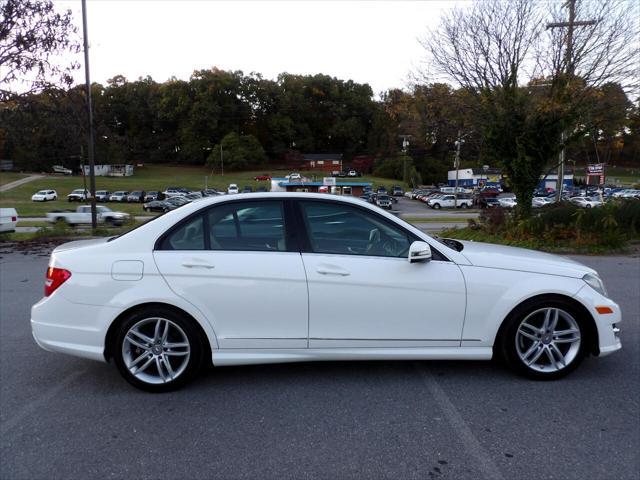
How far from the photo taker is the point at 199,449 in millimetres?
2932

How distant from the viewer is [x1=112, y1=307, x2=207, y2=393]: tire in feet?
11.9

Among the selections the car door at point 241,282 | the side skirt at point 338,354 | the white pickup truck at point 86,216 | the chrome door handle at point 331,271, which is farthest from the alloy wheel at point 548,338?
the white pickup truck at point 86,216

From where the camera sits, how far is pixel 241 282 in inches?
143

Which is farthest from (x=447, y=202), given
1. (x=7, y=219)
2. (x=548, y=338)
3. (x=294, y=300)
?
(x=294, y=300)

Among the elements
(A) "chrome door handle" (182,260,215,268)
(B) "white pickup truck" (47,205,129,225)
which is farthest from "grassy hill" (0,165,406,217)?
(A) "chrome door handle" (182,260,215,268)

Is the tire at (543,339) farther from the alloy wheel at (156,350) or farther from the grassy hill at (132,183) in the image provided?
the grassy hill at (132,183)

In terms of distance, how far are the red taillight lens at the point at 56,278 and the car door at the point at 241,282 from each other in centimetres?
71

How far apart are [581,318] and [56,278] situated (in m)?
4.12

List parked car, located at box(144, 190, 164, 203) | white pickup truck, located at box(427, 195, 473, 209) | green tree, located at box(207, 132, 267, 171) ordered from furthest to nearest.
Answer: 1. green tree, located at box(207, 132, 267, 171)
2. parked car, located at box(144, 190, 164, 203)
3. white pickup truck, located at box(427, 195, 473, 209)

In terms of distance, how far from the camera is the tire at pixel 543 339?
3760mm

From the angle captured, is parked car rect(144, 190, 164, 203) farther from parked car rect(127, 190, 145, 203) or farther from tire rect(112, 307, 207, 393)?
tire rect(112, 307, 207, 393)

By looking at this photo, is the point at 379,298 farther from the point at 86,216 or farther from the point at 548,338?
the point at 86,216

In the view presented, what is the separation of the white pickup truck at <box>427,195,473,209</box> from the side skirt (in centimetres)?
5132

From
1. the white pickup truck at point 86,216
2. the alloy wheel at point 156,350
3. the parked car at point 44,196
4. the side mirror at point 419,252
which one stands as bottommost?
the parked car at point 44,196
